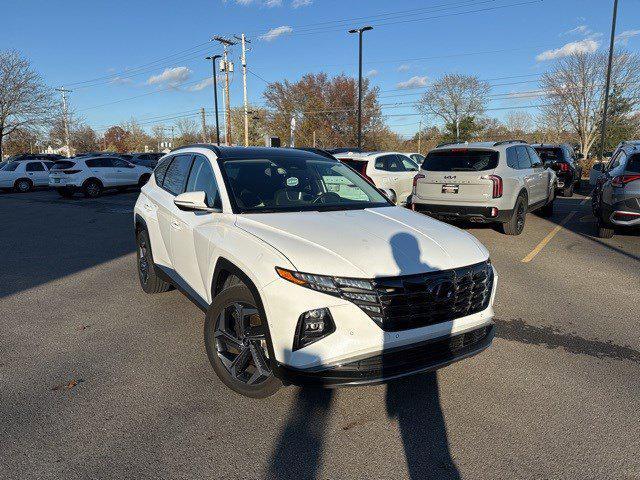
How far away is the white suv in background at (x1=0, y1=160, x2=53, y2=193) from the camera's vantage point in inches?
980

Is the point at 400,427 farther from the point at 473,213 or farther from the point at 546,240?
the point at 546,240

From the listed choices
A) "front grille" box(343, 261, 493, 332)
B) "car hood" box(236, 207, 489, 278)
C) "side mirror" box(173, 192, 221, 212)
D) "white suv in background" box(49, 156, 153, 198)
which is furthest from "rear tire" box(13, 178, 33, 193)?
"front grille" box(343, 261, 493, 332)

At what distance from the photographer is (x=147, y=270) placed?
545cm

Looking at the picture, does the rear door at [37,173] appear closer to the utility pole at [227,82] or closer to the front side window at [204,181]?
the utility pole at [227,82]

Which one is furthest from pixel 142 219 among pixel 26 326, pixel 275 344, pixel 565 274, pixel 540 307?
pixel 565 274

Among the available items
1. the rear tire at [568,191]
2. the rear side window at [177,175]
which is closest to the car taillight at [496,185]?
the rear side window at [177,175]

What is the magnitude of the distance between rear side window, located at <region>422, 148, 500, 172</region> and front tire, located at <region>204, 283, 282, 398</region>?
6809mm

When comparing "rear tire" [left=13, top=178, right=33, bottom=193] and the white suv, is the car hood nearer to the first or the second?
the white suv

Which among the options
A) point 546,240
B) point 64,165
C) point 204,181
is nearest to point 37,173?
point 64,165

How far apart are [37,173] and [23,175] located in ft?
2.68

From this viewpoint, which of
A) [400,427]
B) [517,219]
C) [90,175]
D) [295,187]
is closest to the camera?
[400,427]

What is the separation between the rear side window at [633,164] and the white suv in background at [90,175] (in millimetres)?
19490

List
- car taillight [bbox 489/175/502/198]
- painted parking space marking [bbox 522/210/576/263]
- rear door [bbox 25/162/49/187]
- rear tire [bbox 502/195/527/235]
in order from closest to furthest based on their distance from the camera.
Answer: painted parking space marking [bbox 522/210/576/263]
car taillight [bbox 489/175/502/198]
rear tire [bbox 502/195/527/235]
rear door [bbox 25/162/49/187]

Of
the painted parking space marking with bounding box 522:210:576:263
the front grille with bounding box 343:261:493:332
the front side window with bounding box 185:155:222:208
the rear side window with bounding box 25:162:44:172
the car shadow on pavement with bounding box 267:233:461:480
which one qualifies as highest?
the front side window with bounding box 185:155:222:208
